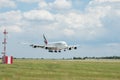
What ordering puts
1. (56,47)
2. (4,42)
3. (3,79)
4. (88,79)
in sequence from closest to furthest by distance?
(3,79) → (88,79) → (4,42) → (56,47)

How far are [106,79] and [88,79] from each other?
1.79 metres

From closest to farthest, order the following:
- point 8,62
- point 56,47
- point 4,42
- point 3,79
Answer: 1. point 3,79
2. point 8,62
3. point 4,42
4. point 56,47

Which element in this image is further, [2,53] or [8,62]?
[2,53]

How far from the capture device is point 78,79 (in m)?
35.8

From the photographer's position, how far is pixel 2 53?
8369 centimetres

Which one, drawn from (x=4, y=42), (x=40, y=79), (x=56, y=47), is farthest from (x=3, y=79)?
(x=56, y=47)

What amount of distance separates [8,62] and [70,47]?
254 feet

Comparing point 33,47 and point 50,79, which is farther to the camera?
point 33,47

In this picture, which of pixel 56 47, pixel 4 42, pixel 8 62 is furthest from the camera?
pixel 56 47

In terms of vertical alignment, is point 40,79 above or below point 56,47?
below

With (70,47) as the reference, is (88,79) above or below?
below

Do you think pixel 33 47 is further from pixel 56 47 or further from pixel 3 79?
pixel 3 79

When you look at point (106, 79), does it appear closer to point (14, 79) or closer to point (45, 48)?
point (14, 79)

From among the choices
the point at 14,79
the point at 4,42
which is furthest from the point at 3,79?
the point at 4,42
